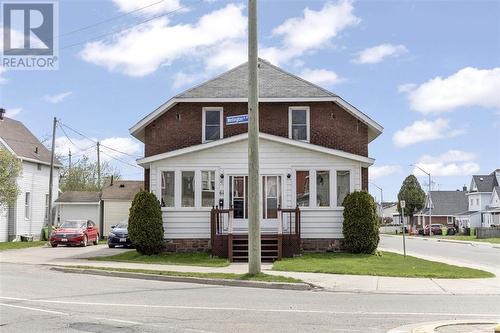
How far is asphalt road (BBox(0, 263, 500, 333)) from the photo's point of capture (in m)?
9.68

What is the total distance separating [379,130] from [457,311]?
16.3 meters

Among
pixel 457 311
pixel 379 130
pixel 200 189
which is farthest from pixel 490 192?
pixel 457 311

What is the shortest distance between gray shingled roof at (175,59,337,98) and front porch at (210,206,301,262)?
527 cm

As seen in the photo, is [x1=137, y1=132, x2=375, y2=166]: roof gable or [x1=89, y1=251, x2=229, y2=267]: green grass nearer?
[x1=89, y1=251, x2=229, y2=267]: green grass

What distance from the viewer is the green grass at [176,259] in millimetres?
21438

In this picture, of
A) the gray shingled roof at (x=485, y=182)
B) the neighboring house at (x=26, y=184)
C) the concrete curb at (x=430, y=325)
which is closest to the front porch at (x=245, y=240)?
the concrete curb at (x=430, y=325)

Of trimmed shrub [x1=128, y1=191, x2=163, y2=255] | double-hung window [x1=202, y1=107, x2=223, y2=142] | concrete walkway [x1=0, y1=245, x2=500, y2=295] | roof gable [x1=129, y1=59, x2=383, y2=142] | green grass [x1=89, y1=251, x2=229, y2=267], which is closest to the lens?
concrete walkway [x1=0, y1=245, x2=500, y2=295]

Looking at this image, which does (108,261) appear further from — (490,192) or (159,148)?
(490,192)

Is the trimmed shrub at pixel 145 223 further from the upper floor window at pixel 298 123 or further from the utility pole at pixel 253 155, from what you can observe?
the utility pole at pixel 253 155

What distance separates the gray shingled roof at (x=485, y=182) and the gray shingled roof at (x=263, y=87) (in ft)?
216

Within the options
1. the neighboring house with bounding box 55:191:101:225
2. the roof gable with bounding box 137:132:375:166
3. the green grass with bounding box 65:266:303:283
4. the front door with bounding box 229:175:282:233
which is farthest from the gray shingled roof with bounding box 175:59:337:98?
the neighboring house with bounding box 55:191:101:225

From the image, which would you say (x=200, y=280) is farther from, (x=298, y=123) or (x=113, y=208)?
(x=113, y=208)

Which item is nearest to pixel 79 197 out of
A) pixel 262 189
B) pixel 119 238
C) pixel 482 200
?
pixel 119 238

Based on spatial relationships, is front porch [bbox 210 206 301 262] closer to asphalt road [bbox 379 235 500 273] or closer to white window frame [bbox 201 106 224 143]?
white window frame [bbox 201 106 224 143]
